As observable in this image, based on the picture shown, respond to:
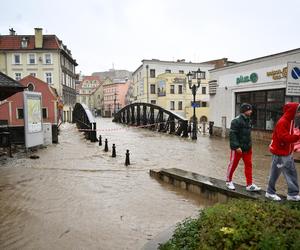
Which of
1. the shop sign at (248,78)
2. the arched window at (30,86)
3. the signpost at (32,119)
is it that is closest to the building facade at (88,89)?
the arched window at (30,86)

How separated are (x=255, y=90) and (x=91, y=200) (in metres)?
15.2

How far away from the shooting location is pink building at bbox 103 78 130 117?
9306 cm

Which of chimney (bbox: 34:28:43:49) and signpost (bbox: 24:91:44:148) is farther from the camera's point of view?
chimney (bbox: 34:28:43:49)

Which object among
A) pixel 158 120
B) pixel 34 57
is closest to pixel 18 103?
pixel 34 57

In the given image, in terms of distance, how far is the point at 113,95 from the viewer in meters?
94.4

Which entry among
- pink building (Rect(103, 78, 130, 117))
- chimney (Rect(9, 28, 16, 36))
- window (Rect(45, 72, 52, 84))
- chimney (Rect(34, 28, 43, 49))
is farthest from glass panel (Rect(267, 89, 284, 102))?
pink building (Rect(103, 78, 130, 117))

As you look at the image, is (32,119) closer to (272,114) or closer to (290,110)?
(290,110)

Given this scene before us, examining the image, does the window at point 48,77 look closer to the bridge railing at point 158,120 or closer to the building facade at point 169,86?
the building facade at point 169,86

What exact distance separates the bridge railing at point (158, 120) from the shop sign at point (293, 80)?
16.6 meters

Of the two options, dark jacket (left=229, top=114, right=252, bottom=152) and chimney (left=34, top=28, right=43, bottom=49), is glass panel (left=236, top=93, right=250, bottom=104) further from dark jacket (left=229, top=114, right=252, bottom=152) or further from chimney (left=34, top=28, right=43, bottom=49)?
chimney (left=34, top=28, right=43, bottom=49)

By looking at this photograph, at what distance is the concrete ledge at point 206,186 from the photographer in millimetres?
6301

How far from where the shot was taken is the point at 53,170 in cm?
1052

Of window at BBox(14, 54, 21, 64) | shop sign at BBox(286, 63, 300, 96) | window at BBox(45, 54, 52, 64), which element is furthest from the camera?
window at BBox(14, 54, 21, 64)

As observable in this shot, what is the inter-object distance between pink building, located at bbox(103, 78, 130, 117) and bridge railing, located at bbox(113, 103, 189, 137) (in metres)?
50.1
